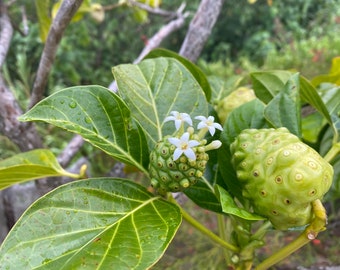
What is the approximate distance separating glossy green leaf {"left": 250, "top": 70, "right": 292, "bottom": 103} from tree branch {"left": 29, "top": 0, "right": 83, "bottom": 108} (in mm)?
340

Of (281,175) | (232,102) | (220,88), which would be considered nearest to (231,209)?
(281,175)

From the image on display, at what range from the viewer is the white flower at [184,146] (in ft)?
1.47

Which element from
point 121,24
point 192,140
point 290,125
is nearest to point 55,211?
point 192,140

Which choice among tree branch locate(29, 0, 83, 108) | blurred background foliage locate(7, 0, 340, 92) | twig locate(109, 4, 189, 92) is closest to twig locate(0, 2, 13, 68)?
tree branch locate(29, 0, 83, 108)

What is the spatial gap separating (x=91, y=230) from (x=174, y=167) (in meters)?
0.13

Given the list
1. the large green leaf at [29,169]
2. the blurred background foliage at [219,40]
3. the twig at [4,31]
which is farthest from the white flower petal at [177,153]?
the blurred background foliage at [219,40]

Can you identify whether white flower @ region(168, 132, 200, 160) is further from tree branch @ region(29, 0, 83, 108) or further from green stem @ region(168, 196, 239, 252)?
tree branch @ region(29, 0, 83, 108)

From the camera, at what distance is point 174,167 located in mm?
477

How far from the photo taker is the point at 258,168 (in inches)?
18.4

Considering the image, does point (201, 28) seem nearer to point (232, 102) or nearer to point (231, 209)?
point (232, 102)

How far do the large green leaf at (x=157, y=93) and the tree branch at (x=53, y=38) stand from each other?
180 mm

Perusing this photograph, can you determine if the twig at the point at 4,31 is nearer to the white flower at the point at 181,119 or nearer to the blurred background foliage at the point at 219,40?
the white flower at the point at 181,119

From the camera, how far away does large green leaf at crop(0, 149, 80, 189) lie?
1.89 feet

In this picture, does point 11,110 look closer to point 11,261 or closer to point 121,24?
point 11,261
